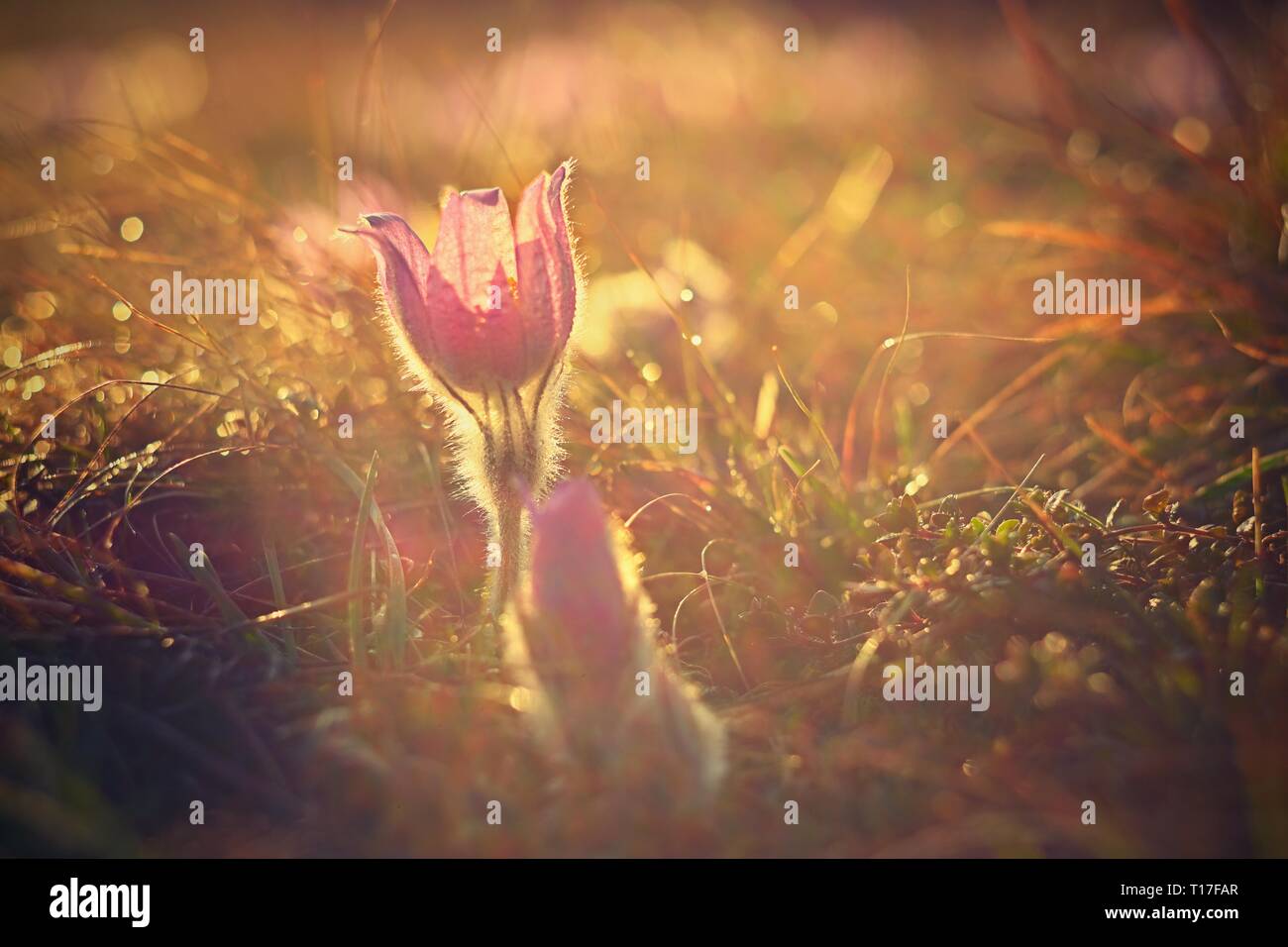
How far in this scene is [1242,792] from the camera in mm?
1641

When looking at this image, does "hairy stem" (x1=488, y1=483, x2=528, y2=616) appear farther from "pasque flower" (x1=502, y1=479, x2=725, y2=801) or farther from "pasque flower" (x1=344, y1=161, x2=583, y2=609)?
"pasque flower" (x1=502, y1=479, x2=725, y2=801)

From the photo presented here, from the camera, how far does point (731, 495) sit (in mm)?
2582

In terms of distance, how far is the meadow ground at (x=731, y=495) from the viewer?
1695 millimetres

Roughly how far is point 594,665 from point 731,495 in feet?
3.20

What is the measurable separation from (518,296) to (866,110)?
4.30 m

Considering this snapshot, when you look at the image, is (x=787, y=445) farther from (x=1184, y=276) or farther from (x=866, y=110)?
(x=866, y=110)

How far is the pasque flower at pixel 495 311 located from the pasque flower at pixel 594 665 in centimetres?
24

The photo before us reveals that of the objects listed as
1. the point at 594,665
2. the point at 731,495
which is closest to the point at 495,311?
the point at 594,665

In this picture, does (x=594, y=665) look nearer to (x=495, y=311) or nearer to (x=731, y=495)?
(x=495, y=311)

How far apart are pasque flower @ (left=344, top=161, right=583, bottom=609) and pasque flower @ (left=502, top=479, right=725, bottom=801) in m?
0.24

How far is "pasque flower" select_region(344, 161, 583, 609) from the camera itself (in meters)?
1.93

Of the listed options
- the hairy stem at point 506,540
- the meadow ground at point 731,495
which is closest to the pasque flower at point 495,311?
the hairy stem at point 506,540

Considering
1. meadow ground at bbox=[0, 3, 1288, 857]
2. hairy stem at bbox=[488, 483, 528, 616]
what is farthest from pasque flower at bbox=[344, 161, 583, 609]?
meadow ground at bbox=[0, 3, 1288, 857]

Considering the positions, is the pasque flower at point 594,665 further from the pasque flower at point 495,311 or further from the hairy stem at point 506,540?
the hairy stem at point 506,540
